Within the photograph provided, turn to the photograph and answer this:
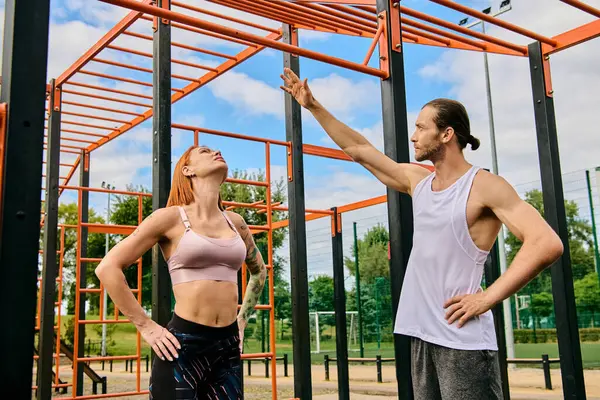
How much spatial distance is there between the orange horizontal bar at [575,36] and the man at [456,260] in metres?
2.09

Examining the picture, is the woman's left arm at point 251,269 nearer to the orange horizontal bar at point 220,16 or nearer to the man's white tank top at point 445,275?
the man's white tank top at point 445,275

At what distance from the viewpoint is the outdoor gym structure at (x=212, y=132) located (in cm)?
171

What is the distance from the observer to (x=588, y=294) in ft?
49.9

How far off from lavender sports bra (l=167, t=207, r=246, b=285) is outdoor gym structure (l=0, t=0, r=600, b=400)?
728mm

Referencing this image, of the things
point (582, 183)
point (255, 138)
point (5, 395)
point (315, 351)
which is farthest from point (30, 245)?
point (315, 351)

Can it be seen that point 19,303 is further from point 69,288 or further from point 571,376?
point 69,288

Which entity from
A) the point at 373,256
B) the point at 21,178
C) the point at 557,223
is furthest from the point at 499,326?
the point at 373,256

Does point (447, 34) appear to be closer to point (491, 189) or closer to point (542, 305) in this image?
point (491, 189)

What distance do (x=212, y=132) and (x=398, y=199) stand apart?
2.45 metres

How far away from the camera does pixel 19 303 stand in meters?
1.66

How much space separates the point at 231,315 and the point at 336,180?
104 feet

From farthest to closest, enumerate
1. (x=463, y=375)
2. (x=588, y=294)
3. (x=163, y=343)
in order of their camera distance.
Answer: (x=588, y=294) < (x=163, y=343) < (x=463, y=375)

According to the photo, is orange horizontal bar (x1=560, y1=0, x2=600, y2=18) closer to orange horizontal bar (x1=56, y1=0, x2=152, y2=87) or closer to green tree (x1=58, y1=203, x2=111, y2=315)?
orange horizontal bar (x1=56, y1=0, x2=152, y2=87)

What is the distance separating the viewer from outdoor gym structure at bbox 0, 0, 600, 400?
5.60 feet
